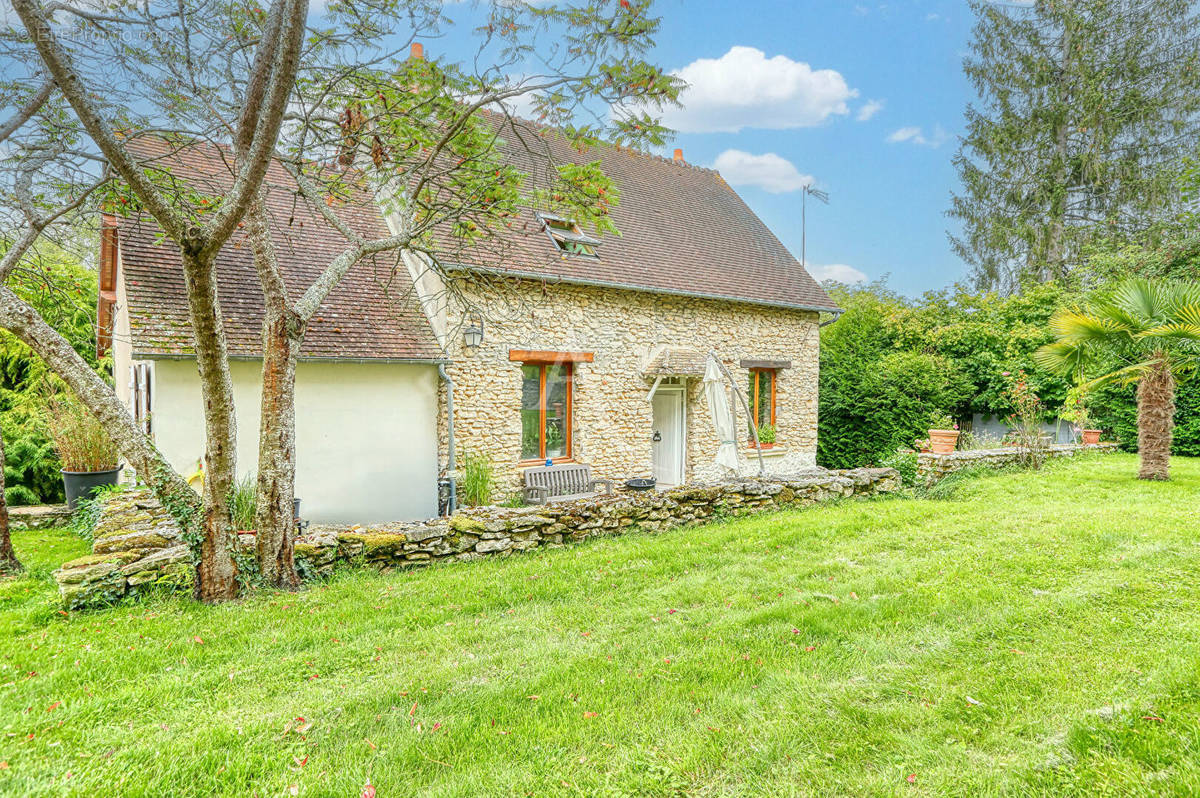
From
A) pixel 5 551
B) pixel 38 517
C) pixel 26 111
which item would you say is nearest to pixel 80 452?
pixel 38 517

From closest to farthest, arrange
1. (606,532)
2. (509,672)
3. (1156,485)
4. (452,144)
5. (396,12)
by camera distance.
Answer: (509,672)
(396,12)
(452,144)
(606,532)
(1156,485)

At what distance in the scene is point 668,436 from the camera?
11914mm

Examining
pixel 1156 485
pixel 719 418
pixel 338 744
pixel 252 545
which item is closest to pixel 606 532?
pixel 719 418

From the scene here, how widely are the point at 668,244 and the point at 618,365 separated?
11.1ft

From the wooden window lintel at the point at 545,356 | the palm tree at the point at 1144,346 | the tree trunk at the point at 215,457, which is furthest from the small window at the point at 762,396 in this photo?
the tree trunk at the point at 215,457

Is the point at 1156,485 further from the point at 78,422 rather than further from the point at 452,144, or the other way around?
the point at 78,422

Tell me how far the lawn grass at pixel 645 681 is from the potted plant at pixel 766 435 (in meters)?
6.89

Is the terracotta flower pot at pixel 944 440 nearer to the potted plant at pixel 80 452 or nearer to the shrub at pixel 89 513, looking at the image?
the shrub at pixel 89 513

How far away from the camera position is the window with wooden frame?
12.5 metres

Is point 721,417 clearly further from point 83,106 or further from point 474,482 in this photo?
point 83,106

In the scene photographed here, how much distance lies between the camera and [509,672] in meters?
3.36

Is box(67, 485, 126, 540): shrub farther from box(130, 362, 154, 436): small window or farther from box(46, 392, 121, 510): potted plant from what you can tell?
box(130, 362, 154, 436): small window

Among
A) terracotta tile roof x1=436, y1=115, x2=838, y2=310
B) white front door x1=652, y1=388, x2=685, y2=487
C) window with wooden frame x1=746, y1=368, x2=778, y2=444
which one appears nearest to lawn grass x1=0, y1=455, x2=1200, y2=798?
terracotta tile roof x1=436, y1=115, x2=838, y2=310

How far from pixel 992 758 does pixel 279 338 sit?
5.49 meters
